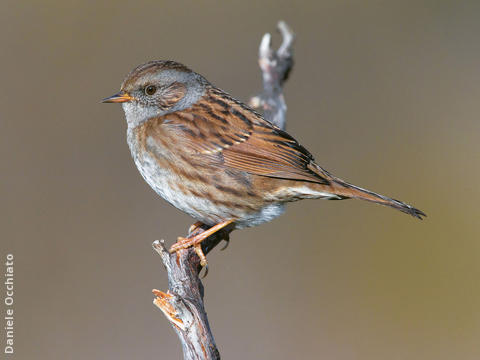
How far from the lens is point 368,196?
3.79 meters

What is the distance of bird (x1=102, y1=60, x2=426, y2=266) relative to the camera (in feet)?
12.8

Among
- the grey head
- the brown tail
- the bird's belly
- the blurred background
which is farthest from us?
the blurred background

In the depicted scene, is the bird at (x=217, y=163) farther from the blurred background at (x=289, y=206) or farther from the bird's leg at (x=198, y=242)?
the blurred background at (x=289, y=206)

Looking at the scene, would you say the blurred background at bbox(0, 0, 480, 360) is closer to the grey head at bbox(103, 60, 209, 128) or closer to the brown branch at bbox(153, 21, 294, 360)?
the brown branch at bbox(153, 21, 294, 360)

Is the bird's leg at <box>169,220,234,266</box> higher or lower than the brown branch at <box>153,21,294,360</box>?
higher

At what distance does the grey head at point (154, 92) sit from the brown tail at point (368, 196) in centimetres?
123

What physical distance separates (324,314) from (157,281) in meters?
1.84

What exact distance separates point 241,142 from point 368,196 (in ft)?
3.09

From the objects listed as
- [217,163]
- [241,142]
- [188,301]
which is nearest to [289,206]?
[241,142]

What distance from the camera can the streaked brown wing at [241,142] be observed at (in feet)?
12.9

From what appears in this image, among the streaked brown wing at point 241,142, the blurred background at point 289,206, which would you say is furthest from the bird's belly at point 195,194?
the blurred background at point 289,206

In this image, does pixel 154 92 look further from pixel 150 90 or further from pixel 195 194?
pixel 195 194

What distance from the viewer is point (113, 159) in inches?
275

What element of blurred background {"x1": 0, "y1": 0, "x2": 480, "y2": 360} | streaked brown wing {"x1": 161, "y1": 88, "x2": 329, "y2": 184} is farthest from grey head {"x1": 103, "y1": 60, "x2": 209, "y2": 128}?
blurred background {"x1": 0, "y1": 0, "x2": 480, "y2": 360}
